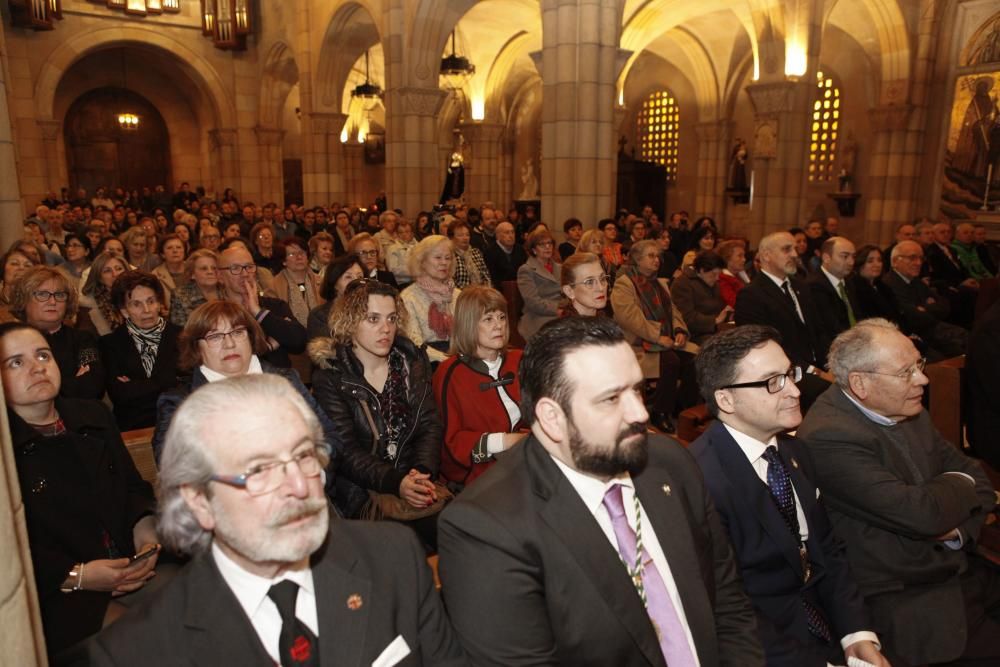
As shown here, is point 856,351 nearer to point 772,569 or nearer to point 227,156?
point 772,569

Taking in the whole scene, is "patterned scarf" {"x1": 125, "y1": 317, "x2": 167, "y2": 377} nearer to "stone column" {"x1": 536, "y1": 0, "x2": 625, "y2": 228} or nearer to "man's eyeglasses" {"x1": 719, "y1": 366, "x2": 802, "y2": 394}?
"man's eyeglasses" {"x1": 719, "y1": 366, "x2": 802, "y2": 394}

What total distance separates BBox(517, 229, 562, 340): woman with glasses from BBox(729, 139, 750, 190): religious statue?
13827 millimetres

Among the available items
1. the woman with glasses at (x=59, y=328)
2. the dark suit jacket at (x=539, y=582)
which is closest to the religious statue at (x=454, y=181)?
the woman with glasses at (x=59, y=328)

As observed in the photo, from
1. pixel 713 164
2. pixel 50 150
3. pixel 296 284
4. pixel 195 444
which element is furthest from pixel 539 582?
pixel 50 150

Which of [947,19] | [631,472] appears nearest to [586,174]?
[631,472]

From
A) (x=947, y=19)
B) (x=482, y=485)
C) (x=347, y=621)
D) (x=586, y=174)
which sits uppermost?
(x=947, y=19)

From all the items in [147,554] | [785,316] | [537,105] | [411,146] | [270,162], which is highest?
[537,105]

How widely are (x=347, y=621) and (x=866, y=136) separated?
17401mm

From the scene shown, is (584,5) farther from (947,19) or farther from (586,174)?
(947,19)

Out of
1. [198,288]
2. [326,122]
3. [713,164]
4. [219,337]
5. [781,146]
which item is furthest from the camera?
[713,164]

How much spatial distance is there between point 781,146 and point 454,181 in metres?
11.1

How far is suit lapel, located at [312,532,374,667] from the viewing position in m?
1.43

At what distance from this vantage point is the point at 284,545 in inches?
53.3

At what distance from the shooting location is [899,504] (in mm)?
2287
